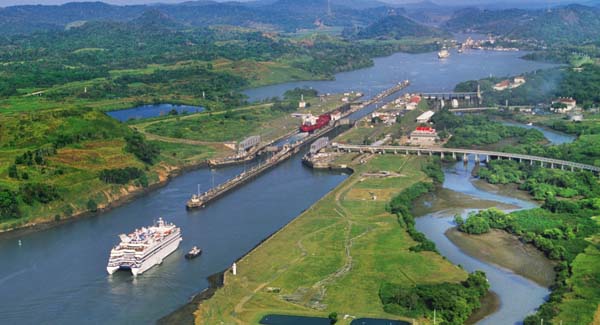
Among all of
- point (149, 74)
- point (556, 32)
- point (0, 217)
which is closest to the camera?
point (0, 217)

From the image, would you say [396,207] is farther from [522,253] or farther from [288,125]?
[288,125]

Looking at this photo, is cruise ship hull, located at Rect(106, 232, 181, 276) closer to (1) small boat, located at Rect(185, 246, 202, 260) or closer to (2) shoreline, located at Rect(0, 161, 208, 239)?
(1) small boat, located at Rect(185, 246, 202, 260)

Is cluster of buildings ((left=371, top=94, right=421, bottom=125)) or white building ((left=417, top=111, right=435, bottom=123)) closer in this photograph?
white building ((left=417, top=111, right=435, bottom=123))

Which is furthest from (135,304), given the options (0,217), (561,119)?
(561,119)

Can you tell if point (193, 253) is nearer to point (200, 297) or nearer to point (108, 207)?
point (200, 297)

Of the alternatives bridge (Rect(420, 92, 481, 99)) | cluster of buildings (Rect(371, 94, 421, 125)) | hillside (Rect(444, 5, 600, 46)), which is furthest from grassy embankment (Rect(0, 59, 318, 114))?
hillside (Rect(444, 5, 600, 46))

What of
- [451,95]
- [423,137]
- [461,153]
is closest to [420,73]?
[451,95]
